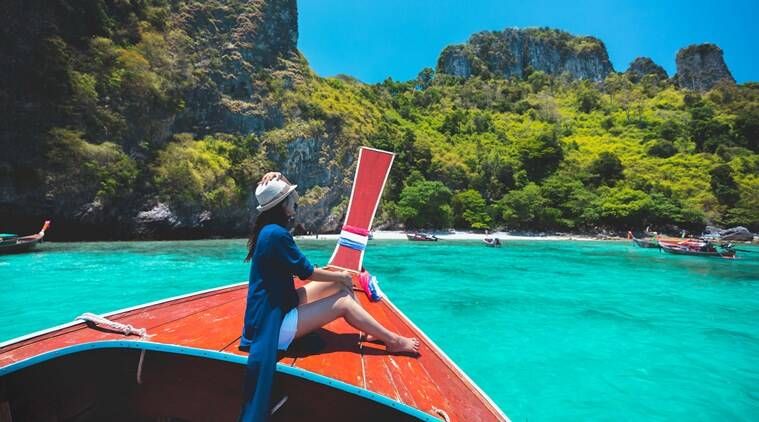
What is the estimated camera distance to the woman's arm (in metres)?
2.98

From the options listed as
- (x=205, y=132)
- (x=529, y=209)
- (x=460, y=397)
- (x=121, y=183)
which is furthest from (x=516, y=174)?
(x=460, y=397)

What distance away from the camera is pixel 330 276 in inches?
120

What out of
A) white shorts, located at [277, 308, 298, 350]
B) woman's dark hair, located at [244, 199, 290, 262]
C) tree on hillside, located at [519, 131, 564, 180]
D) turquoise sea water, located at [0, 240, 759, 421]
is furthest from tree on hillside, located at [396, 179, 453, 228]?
white shorts, located at [277, 308, 298, 350]

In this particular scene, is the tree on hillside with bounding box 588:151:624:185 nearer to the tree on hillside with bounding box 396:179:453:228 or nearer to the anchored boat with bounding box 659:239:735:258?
the tree on hillside with bounding box 396:179:453:228

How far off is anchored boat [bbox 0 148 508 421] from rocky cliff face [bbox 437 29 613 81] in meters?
117

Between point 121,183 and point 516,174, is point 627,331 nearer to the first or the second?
point 121,183

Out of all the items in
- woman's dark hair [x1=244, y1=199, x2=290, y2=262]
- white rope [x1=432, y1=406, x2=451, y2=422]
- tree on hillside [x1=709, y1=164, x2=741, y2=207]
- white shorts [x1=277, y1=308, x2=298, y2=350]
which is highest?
tree on hillside [x1=709, y1=164, x2=741, y2=207]

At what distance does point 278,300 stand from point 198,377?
110 cm

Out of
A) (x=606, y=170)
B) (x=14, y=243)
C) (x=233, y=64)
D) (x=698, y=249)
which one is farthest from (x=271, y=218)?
(x=606, y=170)

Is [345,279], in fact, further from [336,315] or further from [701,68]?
[701,68]

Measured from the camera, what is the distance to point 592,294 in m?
14.0

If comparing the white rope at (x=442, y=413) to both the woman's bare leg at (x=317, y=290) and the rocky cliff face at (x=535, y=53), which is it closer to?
the woman's bare leg at (x=317, y=290)

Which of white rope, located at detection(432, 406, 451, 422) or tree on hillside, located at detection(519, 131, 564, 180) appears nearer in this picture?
white rope, located at detection(432, 406, 451, 422)

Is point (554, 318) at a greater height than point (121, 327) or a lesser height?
lesser
